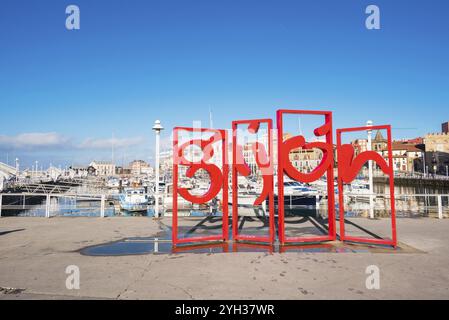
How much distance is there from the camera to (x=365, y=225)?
1202 cm

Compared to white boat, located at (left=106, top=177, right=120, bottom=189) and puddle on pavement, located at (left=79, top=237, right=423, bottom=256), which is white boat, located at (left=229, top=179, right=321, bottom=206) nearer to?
puddle on pavement, located at (left=79, top=237, right=423, bottom=256)

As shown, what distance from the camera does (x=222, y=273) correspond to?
19.7 ft

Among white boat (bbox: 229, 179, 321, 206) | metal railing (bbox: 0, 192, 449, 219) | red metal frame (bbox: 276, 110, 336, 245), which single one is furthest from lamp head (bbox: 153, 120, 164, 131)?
red metal frame (bbox: 276, 110, 336, 245)

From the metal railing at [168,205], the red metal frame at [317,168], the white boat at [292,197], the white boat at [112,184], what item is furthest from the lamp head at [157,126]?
the white boat at [112,184]

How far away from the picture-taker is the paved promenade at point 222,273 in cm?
496

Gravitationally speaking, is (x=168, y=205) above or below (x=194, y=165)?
below

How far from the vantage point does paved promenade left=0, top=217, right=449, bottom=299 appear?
4961mm

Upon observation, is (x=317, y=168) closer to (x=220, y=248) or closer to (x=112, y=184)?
(x=220, y=248)

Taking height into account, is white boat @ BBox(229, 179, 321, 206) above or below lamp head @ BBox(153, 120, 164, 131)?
below

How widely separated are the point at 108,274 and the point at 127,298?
4.85 ft

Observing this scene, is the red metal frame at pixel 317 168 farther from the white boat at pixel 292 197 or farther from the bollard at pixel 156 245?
the bollard at pixel 156 245

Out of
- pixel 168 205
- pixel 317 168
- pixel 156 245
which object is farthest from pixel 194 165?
pixel 168 205
